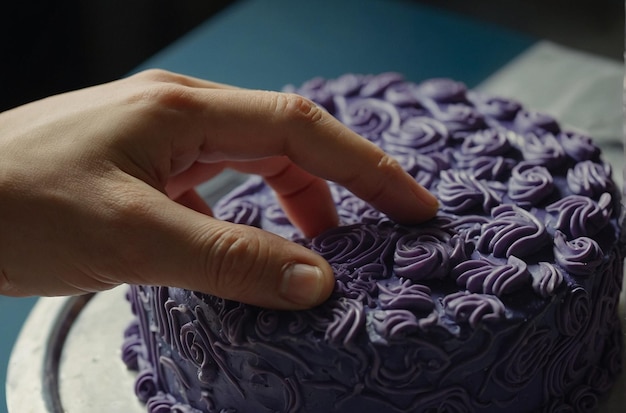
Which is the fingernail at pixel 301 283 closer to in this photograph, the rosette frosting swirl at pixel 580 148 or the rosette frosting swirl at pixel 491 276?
the rosette frosting swirl at pixel 491 276

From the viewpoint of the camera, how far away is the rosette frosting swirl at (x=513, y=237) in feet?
6.43

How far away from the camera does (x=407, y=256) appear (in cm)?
193

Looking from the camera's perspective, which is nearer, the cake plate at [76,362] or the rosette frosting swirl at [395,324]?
the rosette frosting swirl at [395,324]

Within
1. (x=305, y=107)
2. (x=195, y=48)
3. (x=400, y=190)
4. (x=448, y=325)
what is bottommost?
(x=195, y=48)

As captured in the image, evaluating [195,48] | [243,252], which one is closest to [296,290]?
[243,252]

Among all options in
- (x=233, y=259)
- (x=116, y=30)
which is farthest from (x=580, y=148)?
(x=116, y=30)

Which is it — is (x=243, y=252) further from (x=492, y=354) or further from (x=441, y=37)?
(x=441, y=37)

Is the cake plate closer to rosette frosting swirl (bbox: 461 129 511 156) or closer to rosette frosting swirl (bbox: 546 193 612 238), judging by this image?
rosette frosting swirl (bbox: 546 193 612 238)

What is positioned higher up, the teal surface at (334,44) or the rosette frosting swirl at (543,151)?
the rosette frosting swirl at (543,151)

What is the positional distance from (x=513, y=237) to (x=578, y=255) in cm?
13

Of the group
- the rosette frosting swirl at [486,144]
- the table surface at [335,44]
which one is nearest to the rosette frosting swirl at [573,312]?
the rosette frosting swirl at [486,144]

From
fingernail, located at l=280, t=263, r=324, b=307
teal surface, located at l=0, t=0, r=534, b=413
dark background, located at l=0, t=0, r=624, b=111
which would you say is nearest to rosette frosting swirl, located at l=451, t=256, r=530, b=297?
fingernail, located at l=280, t=263, r=324, b=307

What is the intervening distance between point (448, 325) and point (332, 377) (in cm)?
24

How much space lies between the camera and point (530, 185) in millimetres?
2145
